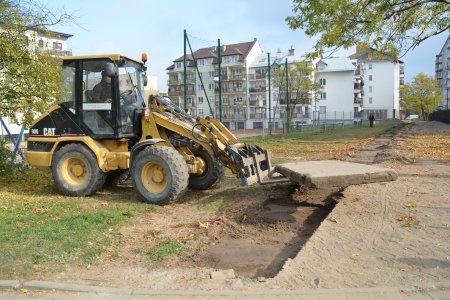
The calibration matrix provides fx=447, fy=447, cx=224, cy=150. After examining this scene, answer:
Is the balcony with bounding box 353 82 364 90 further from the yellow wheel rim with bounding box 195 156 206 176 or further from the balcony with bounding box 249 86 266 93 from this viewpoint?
the yellow wheel rim with bounding box 195 156 206 176

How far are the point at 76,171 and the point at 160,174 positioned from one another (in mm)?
2149

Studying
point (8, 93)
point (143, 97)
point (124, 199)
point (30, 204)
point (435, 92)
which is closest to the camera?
point (30, 204)

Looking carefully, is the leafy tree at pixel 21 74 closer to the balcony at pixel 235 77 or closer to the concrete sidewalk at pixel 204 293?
the concrete sidewalk at pixel 204 293

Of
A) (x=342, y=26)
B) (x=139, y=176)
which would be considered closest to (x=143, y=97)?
(x=139, y=176)

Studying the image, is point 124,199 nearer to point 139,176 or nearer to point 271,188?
point 139,176

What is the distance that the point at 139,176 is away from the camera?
892 cm

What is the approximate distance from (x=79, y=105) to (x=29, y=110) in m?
2.45

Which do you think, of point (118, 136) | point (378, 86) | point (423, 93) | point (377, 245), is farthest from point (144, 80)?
point (378, 86)

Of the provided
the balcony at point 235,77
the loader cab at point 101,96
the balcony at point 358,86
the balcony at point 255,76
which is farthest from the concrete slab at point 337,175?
A: the balcony at point 358,86

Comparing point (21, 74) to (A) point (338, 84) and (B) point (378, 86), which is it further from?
(B) point (378, 86)

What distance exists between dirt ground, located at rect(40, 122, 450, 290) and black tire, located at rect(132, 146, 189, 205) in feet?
1.16

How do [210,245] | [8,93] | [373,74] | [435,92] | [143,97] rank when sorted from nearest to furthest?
[210,245] < [143,97] < [8,93] < [435,92] < [373,74]

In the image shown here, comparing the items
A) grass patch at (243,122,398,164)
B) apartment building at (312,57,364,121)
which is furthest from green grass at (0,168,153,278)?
apartment building at (312,57,364,121)

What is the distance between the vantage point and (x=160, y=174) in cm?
895
